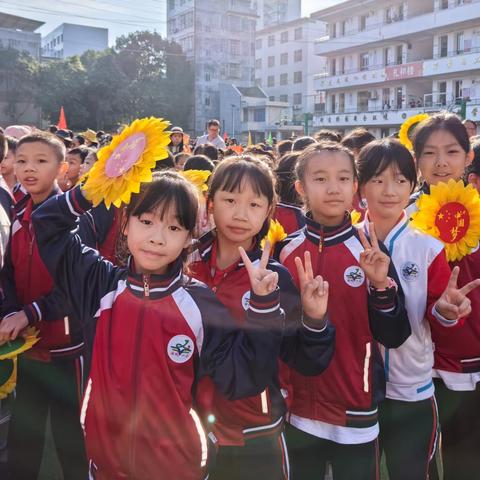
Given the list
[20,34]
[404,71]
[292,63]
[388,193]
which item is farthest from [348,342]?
[292,63]

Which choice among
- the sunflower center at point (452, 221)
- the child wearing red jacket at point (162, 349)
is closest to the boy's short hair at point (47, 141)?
the child wearing red jacket at point (162, 349)

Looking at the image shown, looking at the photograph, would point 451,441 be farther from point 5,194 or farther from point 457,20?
point 457,20

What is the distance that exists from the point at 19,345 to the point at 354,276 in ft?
4.54

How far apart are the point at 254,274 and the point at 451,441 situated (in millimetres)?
1449

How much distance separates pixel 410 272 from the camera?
213 cm

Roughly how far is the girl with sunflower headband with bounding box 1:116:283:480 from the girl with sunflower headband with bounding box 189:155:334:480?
115 mm

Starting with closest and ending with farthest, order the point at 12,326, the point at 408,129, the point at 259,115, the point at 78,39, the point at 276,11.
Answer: the point at 12,326 → the point at 408,129 → the point at 259,115 → the point at 276,11 → the point at 78,39

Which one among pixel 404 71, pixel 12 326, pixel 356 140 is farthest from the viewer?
pixel 404 71

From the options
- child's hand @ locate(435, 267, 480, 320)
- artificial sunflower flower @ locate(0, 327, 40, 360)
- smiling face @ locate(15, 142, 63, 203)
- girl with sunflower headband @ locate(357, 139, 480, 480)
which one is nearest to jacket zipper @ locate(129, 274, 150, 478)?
artificial sunflower flower @ locate(0, 327, 40, 360)

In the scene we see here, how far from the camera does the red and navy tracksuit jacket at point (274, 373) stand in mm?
1727

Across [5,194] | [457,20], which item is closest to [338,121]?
[457,20]

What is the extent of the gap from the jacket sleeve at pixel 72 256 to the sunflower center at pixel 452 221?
1.29 metres

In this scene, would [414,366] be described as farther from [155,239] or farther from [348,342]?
[155,239]

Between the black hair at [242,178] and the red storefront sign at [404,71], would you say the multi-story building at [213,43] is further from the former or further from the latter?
the black hair at [242,178]
